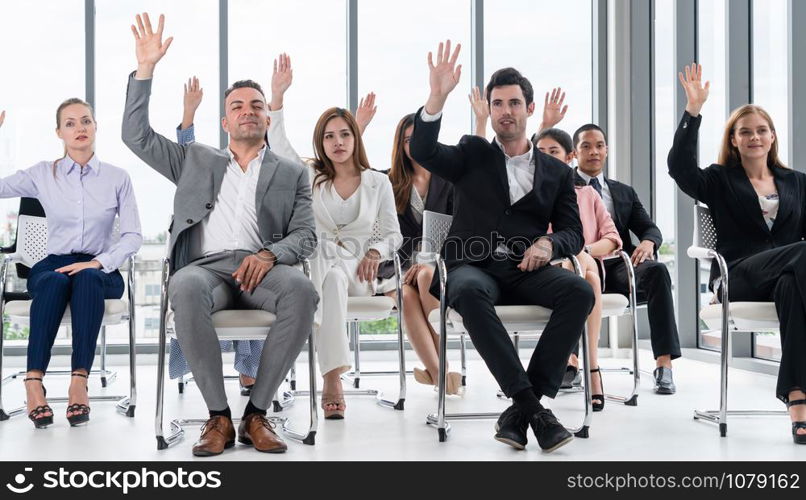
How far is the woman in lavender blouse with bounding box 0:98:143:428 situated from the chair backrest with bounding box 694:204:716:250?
2.58 metres

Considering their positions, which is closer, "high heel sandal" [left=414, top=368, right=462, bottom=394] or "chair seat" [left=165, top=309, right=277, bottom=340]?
"chair seat" [left=165, top=309, right=277, bottom=340]

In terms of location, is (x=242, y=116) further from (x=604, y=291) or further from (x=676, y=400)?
(x=676, y=400)

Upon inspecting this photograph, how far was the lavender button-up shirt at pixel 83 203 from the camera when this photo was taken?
3.56 m

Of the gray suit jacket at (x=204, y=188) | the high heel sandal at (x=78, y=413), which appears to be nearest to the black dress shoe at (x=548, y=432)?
the gray suit jacket at (x=204, y=188)

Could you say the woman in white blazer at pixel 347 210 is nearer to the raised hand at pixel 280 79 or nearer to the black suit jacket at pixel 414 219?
the black suit jacket at pixel 414 219

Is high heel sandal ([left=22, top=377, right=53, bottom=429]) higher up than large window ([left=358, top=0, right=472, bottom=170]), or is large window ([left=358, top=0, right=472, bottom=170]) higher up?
large window ([left=358, top=0, right=472, bottom=170])

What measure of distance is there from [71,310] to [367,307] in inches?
50.3

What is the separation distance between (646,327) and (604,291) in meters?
2.10

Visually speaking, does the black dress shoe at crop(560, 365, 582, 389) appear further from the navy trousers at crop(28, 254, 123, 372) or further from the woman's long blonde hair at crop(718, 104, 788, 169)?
the navy trousers at crop(28, 254, 123, 372)

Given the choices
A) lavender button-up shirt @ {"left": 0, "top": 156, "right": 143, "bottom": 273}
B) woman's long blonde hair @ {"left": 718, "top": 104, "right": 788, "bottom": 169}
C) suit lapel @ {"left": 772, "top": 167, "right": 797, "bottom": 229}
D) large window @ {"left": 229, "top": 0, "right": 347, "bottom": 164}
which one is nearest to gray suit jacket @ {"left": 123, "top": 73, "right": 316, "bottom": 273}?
lavender button-up shirt @ {"left": 0, "top": 156, "right": 143, "bottom": 273}

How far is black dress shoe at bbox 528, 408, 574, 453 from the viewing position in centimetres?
254

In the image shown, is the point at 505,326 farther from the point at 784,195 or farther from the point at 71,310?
the point at 71,310

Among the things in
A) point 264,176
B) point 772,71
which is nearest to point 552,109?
point 772,71

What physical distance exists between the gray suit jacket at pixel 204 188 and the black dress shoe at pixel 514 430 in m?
1.01
